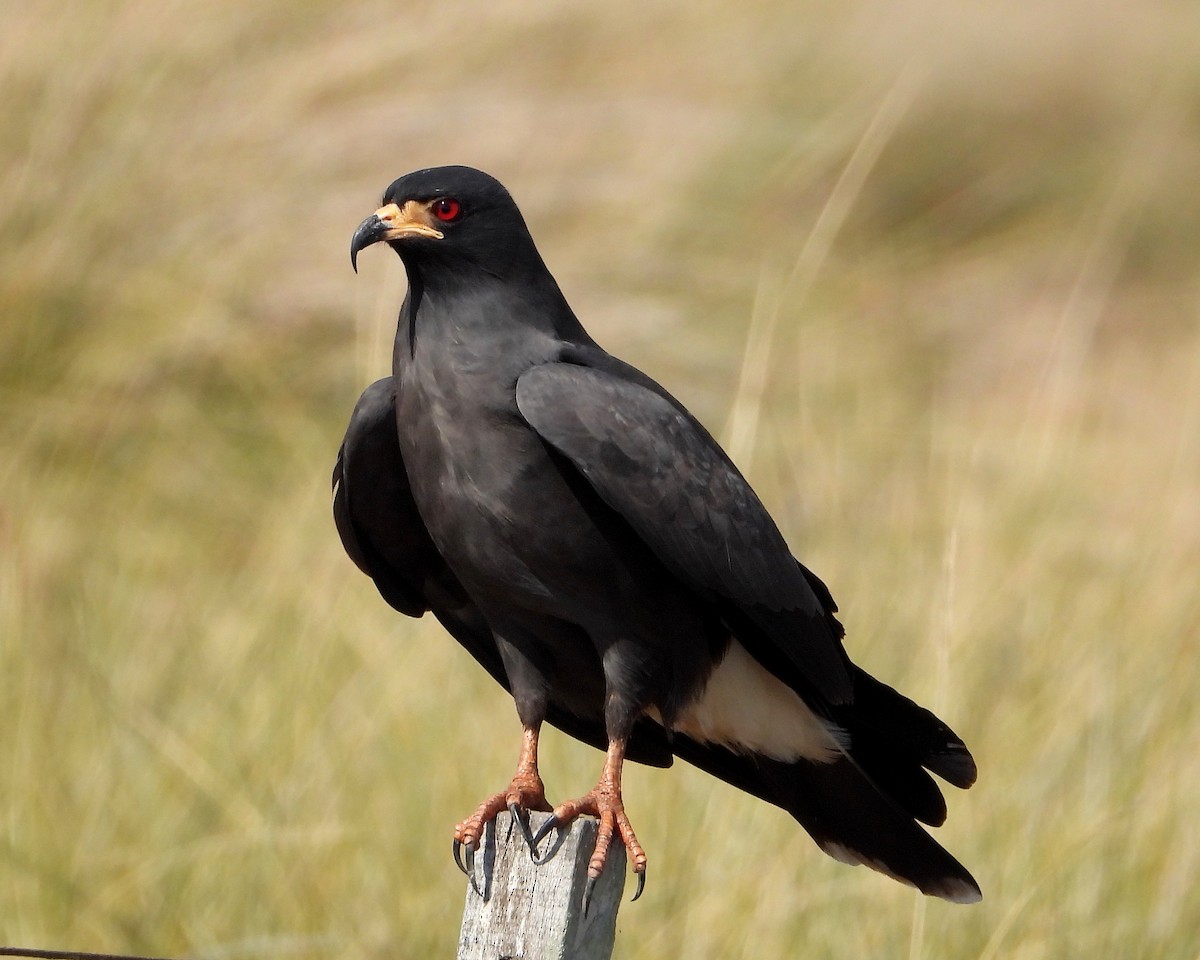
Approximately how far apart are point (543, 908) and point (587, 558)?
29.6 inches

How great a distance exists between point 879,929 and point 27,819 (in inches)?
94.7

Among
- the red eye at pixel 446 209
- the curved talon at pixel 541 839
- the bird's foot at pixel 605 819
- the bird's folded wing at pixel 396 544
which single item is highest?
the red eye at pixel 446 209

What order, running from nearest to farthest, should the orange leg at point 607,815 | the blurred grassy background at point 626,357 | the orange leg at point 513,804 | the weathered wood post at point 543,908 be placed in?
1. the weathered wood post at point 543,908
2. the orange leg at point 607,815
3. the orange leg at point 513,804
4. the blurred grassy background at point 626,357

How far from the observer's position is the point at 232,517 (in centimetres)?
673

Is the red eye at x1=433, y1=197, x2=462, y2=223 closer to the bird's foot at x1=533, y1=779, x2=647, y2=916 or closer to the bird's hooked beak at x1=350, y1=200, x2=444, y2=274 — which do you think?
the bird's hooked beak at x1=350, y1=200, x2=444, y2=274

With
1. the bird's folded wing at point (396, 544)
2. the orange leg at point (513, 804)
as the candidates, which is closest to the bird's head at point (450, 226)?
the bird's folded wing at point (396, 544)

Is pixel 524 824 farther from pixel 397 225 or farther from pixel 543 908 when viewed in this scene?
pixel 397 225

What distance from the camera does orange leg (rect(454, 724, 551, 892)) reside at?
3.02m

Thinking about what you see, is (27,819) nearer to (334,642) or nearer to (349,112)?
(334,642)

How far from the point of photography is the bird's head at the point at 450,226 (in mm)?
3396

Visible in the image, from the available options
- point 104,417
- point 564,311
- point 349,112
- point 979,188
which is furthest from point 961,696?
point 979,188

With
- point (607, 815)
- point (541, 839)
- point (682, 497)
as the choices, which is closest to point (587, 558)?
point (682, 497)

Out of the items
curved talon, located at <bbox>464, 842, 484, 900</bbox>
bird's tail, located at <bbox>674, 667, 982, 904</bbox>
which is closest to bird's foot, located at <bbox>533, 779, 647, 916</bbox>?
curved talon, located at <bbox>464, 842, 484, 900</bbox>

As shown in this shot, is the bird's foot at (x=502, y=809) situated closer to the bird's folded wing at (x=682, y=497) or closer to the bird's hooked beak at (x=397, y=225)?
the bird's folded wing at (x=682, y=497)
